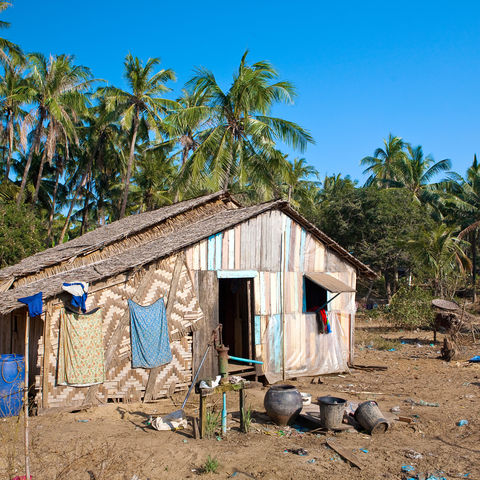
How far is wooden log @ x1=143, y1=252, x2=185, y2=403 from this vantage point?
9.12m

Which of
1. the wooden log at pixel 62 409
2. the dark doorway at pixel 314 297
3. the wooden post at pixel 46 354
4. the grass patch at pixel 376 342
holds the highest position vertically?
the dark doorway at pixel 314 297

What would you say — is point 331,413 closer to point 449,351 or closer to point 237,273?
point 237,273

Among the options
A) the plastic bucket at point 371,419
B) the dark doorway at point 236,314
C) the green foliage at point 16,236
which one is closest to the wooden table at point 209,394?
the plastic bucket at point 371,419

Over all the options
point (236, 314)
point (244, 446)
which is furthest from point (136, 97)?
point (244, 446)

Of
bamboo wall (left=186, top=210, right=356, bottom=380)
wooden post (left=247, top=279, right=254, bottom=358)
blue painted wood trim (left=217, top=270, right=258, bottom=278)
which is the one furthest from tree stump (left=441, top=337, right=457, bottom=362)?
blue painted wood trim (left=217, top=270, right=258, bottom=278)

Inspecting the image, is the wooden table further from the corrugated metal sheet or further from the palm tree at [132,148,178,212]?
the palm tree at [132,148,178,212]

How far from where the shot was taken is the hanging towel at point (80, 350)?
27.2ft

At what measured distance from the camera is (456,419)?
7961 millimetres

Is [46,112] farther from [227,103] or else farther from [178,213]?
[178,213]

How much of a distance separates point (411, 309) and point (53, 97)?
67.4ft

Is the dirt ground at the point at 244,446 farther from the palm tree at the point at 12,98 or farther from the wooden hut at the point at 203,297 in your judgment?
the palm tree at the point at 12,98

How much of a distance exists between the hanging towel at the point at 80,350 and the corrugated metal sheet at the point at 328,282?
5.21 metres

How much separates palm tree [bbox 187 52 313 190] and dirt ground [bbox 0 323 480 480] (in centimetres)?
1041

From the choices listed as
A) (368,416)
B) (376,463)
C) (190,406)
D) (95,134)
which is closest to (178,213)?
(190,406)
